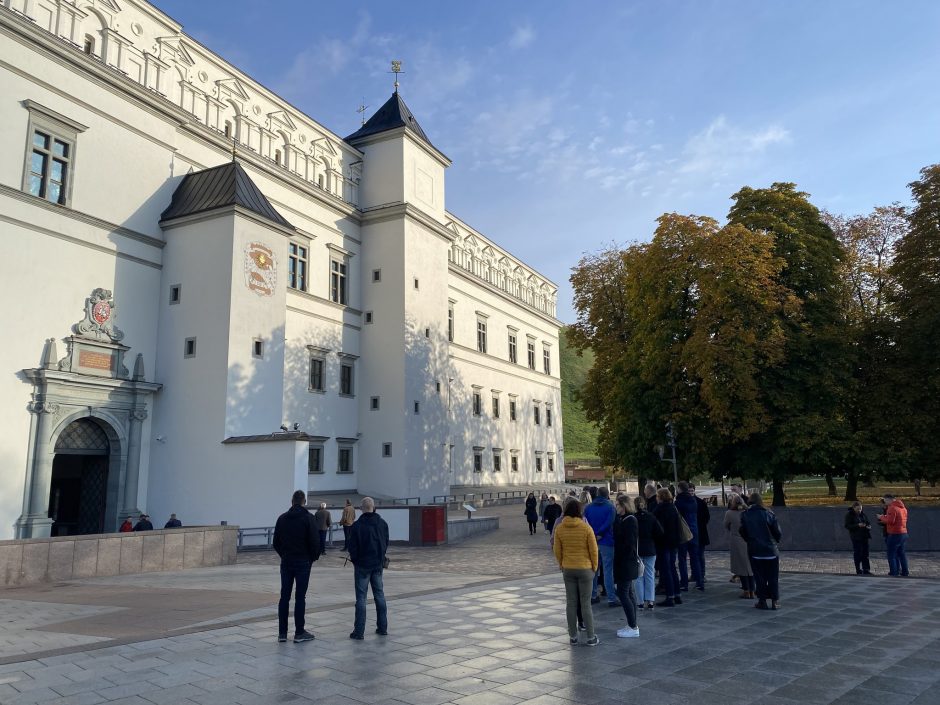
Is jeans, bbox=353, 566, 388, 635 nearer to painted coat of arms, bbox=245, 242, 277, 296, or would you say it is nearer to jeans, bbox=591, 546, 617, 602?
jeans, bbox=591, 546, 617, 602

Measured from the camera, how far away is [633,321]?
104ft

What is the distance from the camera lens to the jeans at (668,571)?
10.8m

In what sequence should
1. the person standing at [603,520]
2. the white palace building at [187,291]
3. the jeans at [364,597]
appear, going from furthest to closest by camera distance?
the white palace building at [187,291]
the person standing at [603,520]
the jeans at [364,597]

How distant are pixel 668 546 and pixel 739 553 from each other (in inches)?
61.7

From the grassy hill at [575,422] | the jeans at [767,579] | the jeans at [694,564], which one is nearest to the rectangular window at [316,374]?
the jeans at [694,564]

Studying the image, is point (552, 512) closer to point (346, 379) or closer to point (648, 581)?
point (648, 581)

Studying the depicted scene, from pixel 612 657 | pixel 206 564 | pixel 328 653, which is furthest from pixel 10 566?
pixel 612 657

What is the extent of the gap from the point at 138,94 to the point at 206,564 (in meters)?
17.8

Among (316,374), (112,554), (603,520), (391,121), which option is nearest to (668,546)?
(603,520)

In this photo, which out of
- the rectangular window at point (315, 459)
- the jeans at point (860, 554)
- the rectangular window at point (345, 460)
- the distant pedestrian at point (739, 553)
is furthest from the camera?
the rectangular window at point (345, 460)

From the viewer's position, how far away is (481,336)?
167ft

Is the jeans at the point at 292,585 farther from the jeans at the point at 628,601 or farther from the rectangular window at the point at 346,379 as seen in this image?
the rectangular window at the point at 346,379

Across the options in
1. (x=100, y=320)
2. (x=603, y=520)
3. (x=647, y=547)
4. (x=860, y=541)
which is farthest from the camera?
(x=100, y=320)

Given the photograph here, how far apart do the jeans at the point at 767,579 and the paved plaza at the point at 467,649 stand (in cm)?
44
